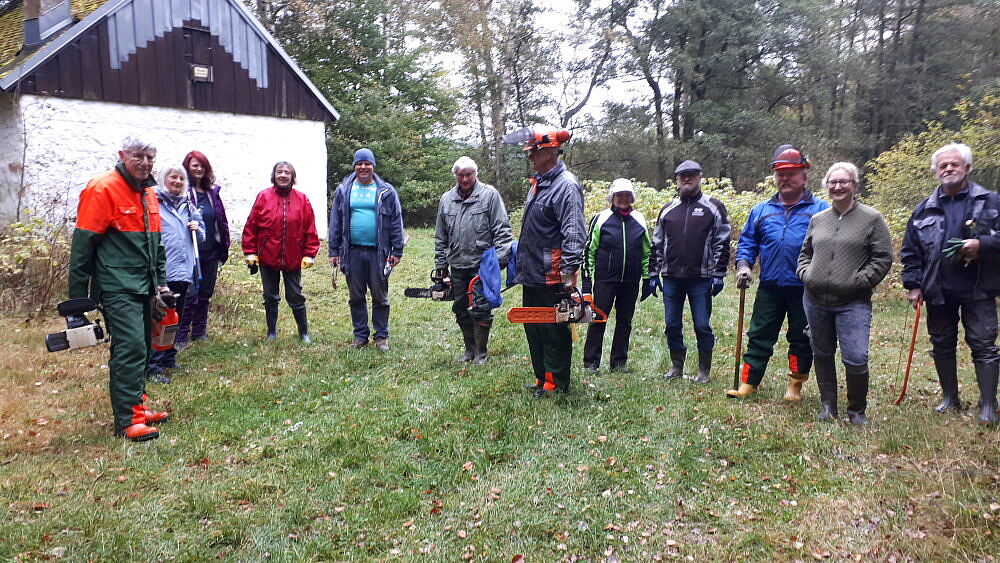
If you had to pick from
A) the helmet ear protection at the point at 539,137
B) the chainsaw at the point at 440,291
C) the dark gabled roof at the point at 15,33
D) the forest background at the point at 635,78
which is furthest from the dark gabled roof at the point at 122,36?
the helmet ear protection at the point at 539,137

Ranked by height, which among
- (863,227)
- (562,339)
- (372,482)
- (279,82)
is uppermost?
(279,82)

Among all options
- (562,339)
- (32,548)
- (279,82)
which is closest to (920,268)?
(562,339)

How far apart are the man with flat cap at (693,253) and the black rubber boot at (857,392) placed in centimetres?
134

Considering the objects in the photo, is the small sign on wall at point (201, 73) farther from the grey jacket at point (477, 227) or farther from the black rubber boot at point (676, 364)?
the black rubber boot at point (676, 364)

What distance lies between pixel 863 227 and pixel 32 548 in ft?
17.4

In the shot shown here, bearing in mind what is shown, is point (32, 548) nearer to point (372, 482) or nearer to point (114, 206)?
point (372, 482)

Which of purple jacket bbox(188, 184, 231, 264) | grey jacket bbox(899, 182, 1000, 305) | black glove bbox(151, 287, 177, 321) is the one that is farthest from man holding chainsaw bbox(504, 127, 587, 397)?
purple jacket bbox(188, 184, 231, 264)

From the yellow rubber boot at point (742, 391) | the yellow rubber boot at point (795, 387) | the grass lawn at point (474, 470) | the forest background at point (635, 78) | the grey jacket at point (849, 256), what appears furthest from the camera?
the forest background at point (635, 78)

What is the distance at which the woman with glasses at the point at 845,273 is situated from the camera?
15.4ft

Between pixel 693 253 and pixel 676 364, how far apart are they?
1164 mm

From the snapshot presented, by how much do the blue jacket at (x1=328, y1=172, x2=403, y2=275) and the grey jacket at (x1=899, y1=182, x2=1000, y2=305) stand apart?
481 cm

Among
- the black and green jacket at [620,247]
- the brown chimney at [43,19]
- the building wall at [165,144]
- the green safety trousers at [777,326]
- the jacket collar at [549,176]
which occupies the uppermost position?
the brown chimney at [43,19]

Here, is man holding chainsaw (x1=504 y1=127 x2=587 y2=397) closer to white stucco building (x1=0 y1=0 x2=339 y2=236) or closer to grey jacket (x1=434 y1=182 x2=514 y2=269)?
grey jacket (x1=434 y1=182 x2=514 y2=269)

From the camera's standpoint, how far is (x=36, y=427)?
504cm
